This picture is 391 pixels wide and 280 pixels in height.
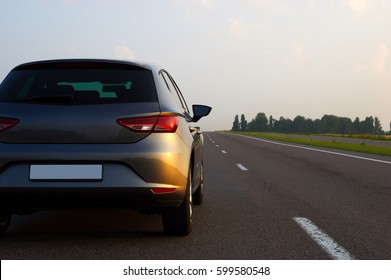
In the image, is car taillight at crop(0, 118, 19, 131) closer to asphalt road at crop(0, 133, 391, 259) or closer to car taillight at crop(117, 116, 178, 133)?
car taillight at crop(117, 116, 178, 133)

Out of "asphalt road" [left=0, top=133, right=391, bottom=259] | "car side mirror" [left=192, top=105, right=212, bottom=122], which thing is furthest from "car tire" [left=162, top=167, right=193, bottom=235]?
"car side mirror" [left=192, top=105, right=212, bottom=122]

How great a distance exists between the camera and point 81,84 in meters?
4.94

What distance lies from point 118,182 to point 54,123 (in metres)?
0.74

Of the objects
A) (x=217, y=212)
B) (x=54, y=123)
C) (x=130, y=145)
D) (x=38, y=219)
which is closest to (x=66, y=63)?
(x=54, y=123)

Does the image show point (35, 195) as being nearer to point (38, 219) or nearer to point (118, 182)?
point (118, 182)

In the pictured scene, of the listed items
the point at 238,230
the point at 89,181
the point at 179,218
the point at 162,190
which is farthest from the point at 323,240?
the point at 89,181

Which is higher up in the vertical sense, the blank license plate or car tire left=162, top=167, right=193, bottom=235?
the blank license plate

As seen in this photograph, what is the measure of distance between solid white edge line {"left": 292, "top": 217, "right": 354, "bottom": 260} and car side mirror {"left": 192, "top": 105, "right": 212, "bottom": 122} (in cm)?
179

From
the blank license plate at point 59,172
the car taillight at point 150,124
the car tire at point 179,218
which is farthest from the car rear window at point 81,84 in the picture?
the car tire at point 179,218

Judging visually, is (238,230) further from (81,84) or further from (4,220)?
(4,220)

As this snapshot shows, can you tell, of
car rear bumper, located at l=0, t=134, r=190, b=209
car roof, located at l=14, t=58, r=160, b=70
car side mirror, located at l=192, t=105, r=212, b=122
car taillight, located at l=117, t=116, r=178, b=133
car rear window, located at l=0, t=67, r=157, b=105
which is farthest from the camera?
car side mirror, located at l=192, t=105, r=212, b=122

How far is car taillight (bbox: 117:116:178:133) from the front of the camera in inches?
179

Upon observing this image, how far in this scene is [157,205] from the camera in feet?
15.3

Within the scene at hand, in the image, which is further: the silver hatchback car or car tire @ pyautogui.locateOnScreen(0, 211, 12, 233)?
car tire @ pyautogui.locateOnScreen(0, 211, 12, 233)
